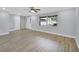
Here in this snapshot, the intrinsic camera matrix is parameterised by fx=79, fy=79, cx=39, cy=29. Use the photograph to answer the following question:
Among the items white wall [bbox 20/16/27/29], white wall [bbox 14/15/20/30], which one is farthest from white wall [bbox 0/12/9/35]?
white wall [bbox 20/16/27/29]

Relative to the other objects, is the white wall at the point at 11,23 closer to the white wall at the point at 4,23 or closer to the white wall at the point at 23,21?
the white wall at the point at 4,23

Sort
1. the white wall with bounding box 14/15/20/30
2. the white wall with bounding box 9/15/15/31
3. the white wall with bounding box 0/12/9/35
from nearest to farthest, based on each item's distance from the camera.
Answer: the white wall with bounding box 0/12/9/35 < the white wall with bounding box 9/15/15/31 < the white wall with bounding box 14/15/20/30

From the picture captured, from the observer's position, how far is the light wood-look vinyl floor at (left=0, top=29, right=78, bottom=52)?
1572 millimetres

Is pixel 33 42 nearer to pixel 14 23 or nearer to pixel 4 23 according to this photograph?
pixel 14 23

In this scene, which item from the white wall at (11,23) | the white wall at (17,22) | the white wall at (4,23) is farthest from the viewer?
the white wall at (17,22)

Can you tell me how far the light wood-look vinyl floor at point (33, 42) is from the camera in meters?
1.57

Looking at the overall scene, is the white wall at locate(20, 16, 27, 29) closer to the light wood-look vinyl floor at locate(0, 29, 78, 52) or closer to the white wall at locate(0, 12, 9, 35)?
the light wood-look vinyl floor at locate(0, 29, 78, 52)

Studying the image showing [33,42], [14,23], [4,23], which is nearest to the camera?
[4,23]

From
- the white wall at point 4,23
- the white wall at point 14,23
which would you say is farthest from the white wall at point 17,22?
the white wall at point 4,23

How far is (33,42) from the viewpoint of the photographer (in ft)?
6.72

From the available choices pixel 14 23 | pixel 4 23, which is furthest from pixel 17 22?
pixel 4 23
